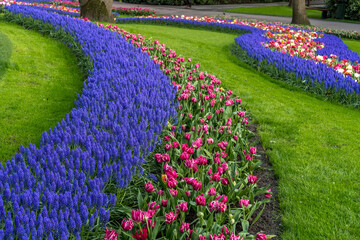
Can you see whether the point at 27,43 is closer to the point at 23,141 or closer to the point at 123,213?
the point at 23,141

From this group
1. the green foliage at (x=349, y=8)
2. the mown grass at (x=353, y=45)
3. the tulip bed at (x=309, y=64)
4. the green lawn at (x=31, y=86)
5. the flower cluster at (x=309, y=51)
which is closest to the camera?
the green lawn at (x=31, y=86)

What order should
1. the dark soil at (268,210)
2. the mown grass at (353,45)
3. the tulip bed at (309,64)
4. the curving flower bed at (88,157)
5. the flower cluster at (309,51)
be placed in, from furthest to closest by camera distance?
the mown grass at (353,45)
the flower cluster at (309,51)
the tulip bed at (309,64)
the dark soil at (268,210)
the curving flower bed at (88,157)

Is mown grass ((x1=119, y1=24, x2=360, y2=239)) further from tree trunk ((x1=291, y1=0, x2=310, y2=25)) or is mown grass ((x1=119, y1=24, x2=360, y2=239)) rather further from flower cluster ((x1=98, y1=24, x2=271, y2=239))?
tree trunk ((x1=291, y1=0, x2=310, y2=25))

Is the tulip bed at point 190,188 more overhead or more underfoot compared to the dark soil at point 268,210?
more overhead

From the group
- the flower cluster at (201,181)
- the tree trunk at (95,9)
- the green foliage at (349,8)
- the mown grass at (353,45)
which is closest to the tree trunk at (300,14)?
the mown grass at (353,45)

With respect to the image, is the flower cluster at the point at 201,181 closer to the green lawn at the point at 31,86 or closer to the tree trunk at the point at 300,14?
the green lawn at the point at 31,86

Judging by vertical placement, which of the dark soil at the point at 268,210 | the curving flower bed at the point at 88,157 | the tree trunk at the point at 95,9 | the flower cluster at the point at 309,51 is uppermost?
the tree trunk at the point at 95,9

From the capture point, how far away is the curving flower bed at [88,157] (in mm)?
2545

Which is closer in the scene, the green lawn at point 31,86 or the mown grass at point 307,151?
the mown grass at point 307,151

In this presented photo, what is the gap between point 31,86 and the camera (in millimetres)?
6629

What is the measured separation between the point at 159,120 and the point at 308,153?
2226mm

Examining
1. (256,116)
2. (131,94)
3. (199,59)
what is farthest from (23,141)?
(199,59)

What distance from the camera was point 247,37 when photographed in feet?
38.7

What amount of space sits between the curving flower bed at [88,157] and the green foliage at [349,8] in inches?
940
